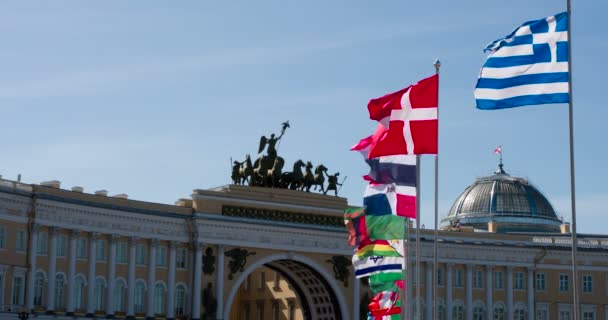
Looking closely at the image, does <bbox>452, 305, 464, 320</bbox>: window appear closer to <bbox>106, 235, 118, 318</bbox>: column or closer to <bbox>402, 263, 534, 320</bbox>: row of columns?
<bbox>402, 263, 534, 320</bbox>: row of columns

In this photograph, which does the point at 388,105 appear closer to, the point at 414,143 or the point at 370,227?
the point at 414,143

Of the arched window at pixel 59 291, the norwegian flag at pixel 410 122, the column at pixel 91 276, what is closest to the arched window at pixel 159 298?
the column at pixel 91 276

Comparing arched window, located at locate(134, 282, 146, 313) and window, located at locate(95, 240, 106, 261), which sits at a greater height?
window, located at locate(95, 240, 106, 261)

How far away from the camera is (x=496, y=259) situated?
99.7 m

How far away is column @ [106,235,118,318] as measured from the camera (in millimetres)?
80625

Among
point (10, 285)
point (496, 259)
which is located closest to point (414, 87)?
point (10, 285)

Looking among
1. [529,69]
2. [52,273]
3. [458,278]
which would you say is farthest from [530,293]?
[529,69]

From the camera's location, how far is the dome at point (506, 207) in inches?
4658

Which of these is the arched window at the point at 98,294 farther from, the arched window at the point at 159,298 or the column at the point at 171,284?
the column at the point at 171,284

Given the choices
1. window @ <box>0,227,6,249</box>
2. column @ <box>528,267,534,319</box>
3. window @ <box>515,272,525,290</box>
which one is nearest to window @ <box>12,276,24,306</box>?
window @ <box>0,227,6,249</box>

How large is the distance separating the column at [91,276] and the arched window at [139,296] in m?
4.01

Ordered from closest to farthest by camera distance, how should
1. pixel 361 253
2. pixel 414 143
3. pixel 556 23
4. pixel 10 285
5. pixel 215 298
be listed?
pixel 556 23
pixel 414 143
pixel 361 253
pixel 10 285
pixel 215 298

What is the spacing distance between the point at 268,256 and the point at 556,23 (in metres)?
55.9

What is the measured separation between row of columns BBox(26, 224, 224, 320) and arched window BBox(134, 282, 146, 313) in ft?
1.40
